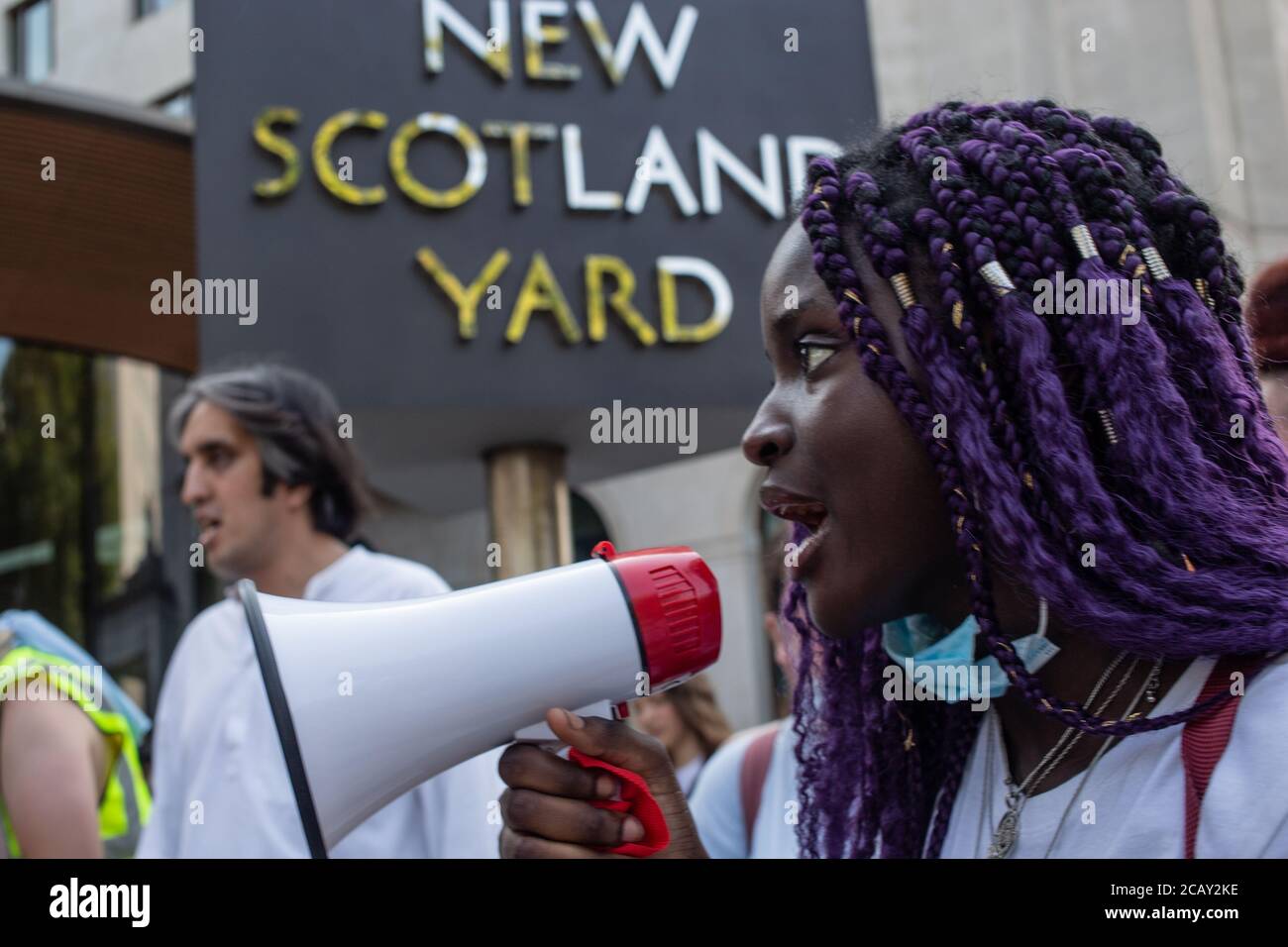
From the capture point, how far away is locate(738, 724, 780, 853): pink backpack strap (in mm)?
2771

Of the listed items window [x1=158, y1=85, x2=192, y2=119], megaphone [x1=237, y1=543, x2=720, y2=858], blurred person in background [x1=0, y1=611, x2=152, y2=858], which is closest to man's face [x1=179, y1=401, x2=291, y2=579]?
blurred person in background [x1=0, y1=611, x2=152, y2=858]

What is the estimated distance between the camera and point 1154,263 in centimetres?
145

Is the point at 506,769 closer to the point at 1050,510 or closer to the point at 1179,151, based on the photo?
the point at 1050,510

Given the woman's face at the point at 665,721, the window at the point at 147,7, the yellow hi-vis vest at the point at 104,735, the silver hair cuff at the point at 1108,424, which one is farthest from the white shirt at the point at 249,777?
the window at the point at 147,7

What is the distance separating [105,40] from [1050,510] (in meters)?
18.0

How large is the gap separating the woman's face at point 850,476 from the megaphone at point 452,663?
0.15m

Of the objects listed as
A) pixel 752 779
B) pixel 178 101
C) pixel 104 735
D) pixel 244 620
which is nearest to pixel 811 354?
pixel 244 620

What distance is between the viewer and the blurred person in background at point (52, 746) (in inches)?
116

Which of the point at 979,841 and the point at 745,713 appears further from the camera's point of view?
the point at 745,713

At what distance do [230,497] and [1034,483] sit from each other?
249 cm

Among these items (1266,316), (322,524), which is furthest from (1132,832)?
(322,524)

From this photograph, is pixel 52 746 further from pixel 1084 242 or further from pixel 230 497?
pixel 1084 242

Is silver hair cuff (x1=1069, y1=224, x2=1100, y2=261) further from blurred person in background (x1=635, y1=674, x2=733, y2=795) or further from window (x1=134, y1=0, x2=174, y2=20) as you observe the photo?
window (x1=134, y1=0, x2=174, y2=20)

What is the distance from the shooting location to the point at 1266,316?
2332 mm
